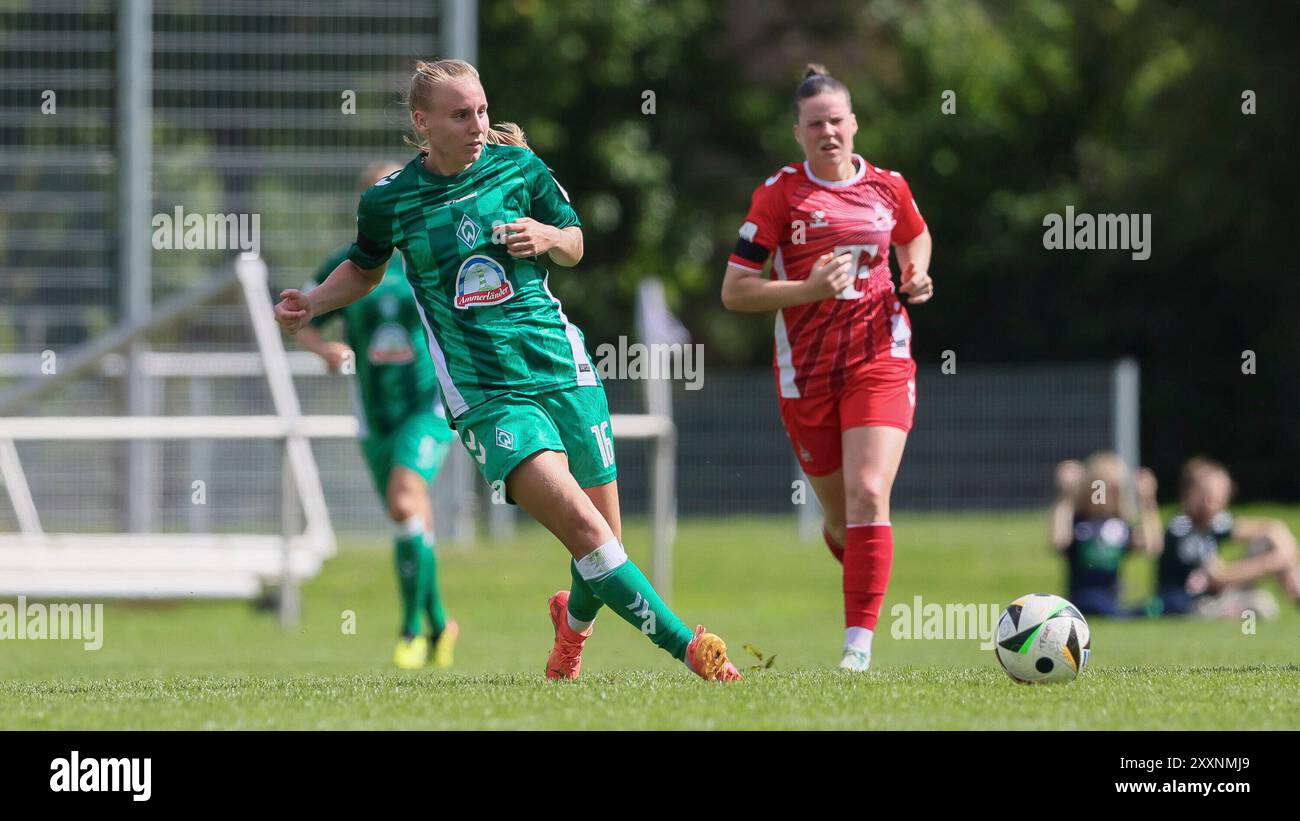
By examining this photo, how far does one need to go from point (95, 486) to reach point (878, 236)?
10.7 m

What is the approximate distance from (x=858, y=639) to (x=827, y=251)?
5.29ft

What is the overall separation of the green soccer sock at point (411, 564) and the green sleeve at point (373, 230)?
10.6ft

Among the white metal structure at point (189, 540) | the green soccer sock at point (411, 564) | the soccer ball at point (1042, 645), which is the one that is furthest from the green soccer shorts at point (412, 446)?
the soccer ball at point (1042, 645)

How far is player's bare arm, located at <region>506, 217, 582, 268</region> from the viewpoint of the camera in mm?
6199

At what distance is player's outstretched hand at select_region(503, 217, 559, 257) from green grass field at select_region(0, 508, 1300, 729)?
151cm

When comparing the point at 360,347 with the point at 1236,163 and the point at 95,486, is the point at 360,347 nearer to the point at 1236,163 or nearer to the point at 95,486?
the point at 95,486

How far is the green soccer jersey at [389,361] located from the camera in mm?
9664

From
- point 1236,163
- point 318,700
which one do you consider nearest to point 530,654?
point 318,700

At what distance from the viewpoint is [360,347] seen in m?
9.80

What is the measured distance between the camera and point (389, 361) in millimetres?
9664

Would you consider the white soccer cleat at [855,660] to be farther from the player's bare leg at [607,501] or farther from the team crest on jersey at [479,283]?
the team crest on jersey at [479,283]

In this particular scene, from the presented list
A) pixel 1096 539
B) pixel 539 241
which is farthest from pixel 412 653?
pixel 1096 539

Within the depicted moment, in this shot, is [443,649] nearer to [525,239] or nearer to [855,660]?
[855,660]

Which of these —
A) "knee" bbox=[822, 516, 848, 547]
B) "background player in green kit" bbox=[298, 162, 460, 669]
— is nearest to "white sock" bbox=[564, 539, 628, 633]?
"knee" bbox=[822, 516, 848, 547]
